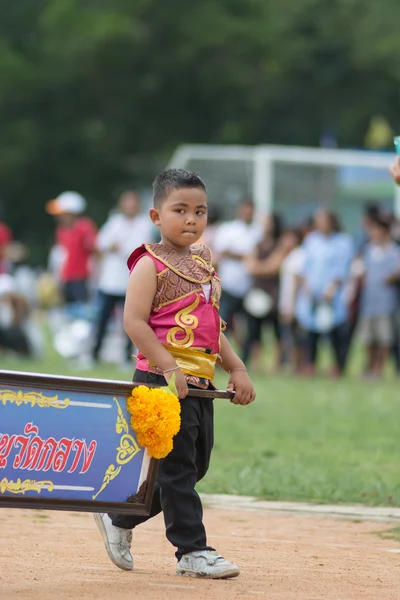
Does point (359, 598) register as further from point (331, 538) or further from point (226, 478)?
point (226, 478)

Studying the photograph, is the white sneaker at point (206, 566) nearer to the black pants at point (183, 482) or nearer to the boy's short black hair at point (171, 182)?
the black pants at point (183, 482)

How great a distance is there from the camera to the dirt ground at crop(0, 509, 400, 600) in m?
5.41

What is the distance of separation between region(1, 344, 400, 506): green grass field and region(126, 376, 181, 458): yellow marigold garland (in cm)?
271

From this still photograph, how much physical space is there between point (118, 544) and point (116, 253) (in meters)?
Result: 11.7

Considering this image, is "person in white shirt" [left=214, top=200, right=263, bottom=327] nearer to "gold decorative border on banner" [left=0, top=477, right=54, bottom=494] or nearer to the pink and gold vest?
the pink and gold vest

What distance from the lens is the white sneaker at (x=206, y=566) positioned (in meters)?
5.71

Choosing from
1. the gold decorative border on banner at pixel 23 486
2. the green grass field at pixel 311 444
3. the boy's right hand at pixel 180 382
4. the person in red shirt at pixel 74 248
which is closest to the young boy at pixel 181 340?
the boy's right hand at pixel 180 382

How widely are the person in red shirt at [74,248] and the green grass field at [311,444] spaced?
3.84m

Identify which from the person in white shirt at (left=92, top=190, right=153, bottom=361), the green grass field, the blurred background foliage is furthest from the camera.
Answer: the blurred background foliage

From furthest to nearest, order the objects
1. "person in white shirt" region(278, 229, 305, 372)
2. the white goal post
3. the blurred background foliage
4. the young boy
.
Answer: the blurred background foliage
the white goal post
"person in white shirt" region(278, 229, 305, 372)
the young boy

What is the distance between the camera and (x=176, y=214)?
581 centimetres

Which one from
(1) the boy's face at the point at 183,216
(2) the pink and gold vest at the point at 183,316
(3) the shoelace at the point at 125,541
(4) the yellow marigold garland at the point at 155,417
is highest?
(1) the boy's face at the point at 183,216

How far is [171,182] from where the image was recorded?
584 centimetres

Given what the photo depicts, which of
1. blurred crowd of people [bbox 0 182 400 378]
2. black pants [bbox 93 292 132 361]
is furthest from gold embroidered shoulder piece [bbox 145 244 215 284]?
black pants [bbox 93 292 132 361]
